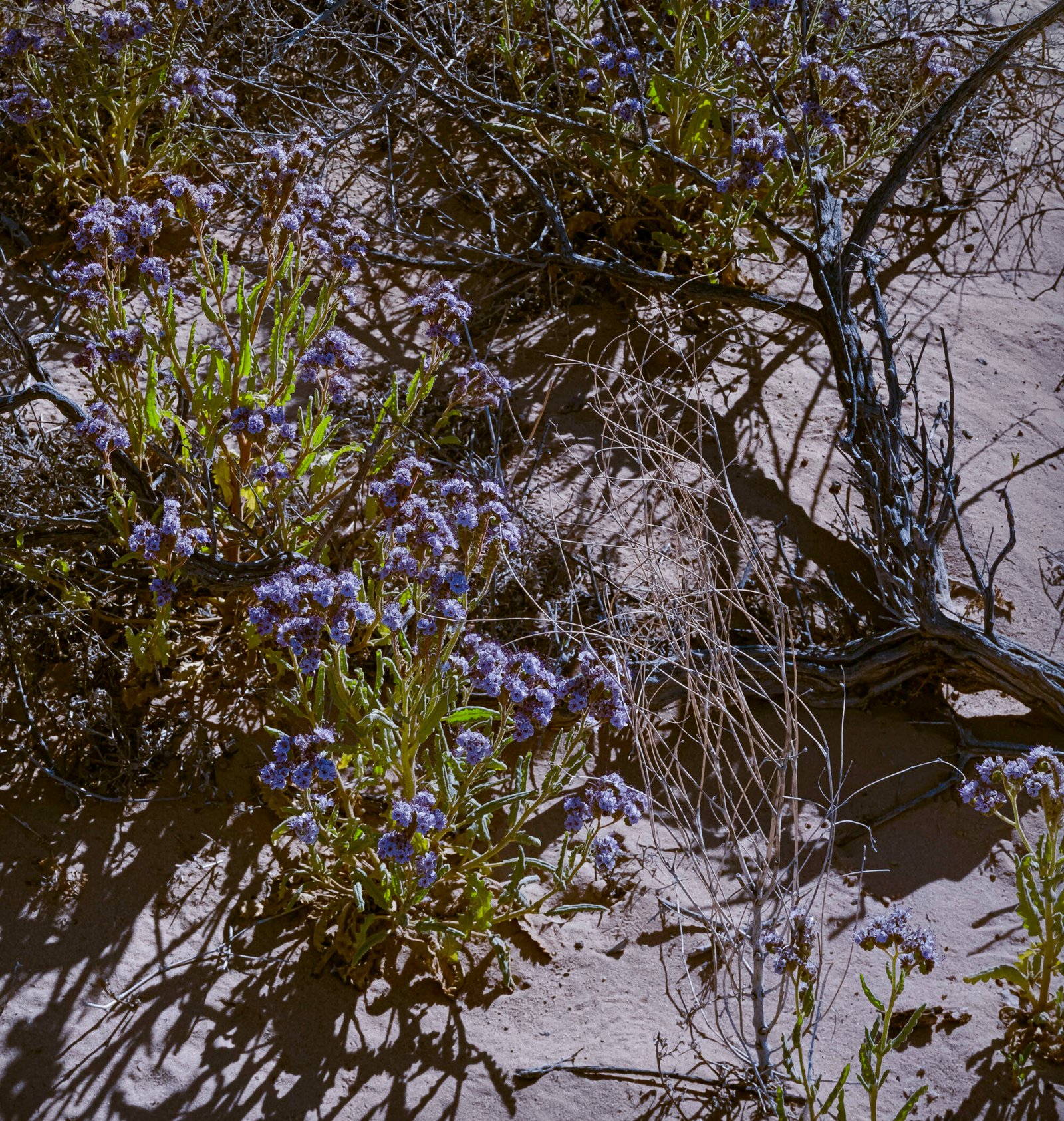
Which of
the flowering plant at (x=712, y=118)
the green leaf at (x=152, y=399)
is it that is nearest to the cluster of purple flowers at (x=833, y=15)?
the flowering plant at (x=712, y=118)

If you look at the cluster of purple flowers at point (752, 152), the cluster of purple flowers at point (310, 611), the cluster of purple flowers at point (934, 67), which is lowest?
the cluster of purple flowers at point (310, 611)

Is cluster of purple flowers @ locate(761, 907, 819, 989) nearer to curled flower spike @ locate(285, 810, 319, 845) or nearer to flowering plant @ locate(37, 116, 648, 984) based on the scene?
flowering plant @ locate(37, 116, 648, 984)

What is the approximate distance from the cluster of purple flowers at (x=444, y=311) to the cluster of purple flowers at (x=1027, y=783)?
1.61m

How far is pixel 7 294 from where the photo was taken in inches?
142

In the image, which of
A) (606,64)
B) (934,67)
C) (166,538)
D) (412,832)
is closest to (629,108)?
(606,64)

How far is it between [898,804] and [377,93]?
3.42 meters

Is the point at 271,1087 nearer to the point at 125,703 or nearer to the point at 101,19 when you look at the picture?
the point at 125,703

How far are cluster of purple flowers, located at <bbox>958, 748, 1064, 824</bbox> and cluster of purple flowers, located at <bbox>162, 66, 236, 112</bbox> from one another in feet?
9.37

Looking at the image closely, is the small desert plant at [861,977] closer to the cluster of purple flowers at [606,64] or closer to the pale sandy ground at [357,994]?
the pale sandy ground at [357,994]

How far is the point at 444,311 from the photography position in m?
2.55

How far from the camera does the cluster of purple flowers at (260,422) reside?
7.95 ft

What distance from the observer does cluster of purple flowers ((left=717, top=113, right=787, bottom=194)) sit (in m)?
3.51

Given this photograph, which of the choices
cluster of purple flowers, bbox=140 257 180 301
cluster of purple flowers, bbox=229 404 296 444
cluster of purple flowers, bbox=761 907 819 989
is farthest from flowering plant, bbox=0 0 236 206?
cluster of purple flowers, bbox=761 907 819 989

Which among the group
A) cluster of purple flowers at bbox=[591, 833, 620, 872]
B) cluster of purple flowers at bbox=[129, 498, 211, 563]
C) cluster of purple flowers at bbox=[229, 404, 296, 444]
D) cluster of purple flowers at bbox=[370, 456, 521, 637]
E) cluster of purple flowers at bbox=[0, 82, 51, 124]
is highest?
cluster of purple flowers at bbox=[0, 82, 51, 124]
